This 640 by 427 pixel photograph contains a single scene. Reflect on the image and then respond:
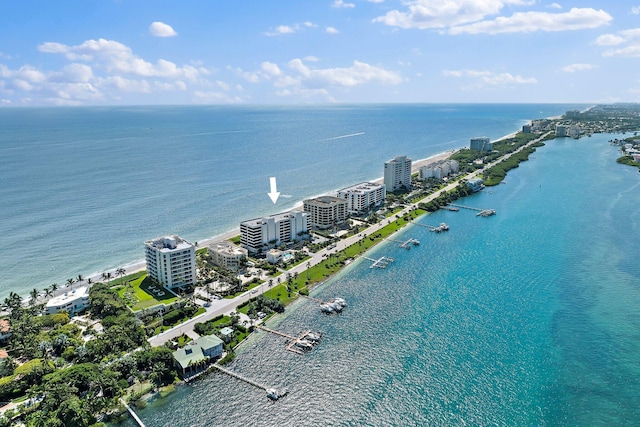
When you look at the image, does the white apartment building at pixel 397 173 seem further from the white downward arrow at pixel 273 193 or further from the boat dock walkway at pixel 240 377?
the boat dock walkway at pixel 240 377

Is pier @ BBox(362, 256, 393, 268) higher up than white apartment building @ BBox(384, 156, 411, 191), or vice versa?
white apartment building @ BBox(384, 156, 411, 191)

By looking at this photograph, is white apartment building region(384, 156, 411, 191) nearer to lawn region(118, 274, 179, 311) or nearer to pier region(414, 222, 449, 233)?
pier region(414, 222, 449, 233)

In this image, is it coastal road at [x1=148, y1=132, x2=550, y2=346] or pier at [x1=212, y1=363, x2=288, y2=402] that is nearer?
pier at [x1=212, y1=363, x2=288, y2=402]

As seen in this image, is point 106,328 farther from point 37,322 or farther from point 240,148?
point 240,148

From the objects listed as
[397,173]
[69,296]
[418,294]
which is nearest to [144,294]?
[69,296]

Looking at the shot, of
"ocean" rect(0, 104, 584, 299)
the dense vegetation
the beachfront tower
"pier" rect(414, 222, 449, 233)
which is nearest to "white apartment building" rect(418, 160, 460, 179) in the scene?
"ocean" rect(0, 104, 584, 299)

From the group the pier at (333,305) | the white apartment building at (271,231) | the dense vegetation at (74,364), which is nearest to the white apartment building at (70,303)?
the dense vegetation at (74,364)
